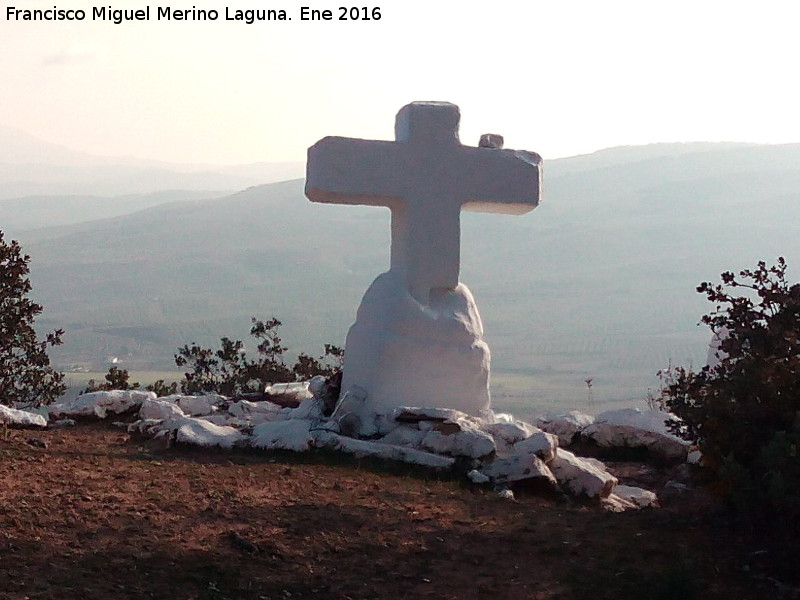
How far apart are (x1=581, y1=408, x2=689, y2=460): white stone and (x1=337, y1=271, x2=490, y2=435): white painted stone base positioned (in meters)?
1.21

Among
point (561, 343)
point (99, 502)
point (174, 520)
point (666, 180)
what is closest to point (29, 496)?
point (99, 502)

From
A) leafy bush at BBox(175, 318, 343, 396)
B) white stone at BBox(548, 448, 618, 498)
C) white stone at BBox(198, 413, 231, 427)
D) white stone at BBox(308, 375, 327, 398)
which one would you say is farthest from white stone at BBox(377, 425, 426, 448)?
leafy bush at BBox(175, 318, 343, 396)

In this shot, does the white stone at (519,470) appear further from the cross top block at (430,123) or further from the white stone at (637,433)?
the cross top block at (430,123)

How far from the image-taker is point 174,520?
5.69 meters

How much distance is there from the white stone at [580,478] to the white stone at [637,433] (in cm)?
192

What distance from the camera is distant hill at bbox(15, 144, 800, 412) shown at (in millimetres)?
51062

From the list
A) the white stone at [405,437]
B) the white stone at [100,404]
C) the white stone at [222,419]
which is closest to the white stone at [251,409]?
the white stone at [222,419]

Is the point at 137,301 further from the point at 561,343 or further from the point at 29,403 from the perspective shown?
the point at 29,403

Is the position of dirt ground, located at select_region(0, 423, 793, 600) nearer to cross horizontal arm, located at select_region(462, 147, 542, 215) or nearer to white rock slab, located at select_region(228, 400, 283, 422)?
white rock slab, located at select_region(228, 400, 283, 422)

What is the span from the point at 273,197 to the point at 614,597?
105927 millimetres

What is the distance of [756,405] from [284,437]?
396cm

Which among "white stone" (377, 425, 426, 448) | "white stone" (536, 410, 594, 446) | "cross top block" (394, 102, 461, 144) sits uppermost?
"cross top block" (394, 102, 461, 144)

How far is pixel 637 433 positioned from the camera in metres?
9.83

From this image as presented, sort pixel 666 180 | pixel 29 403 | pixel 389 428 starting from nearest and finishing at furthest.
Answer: pixel 389 428 → pixel 29 403 → pixel 666 180
